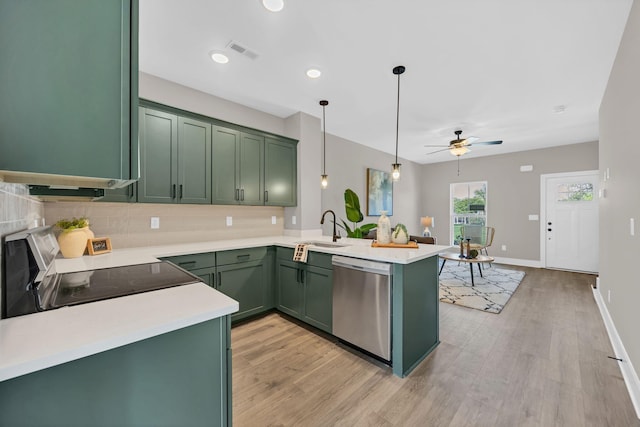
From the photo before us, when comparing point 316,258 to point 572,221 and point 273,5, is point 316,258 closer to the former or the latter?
point 273,5

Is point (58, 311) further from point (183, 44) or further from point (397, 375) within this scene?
point (183, 44)

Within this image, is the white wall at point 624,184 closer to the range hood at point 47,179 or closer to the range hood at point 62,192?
the range hood at point 47,179

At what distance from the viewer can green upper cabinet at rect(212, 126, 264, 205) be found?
3043 millimetres

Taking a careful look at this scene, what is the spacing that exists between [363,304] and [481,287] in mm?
3153

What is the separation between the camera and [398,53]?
8.17 ft

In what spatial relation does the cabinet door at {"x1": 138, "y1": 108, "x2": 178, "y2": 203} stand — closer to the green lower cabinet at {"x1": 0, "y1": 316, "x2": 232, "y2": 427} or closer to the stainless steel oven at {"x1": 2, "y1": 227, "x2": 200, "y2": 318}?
the stainless steel oven at {"x1": 2, "y1": 227, "x2": 200, "y2": 318}

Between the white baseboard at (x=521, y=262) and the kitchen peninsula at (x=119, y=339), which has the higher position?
the kitchen peninsula at (x=119, y=339)

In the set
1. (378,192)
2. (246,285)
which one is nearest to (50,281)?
(246,285)

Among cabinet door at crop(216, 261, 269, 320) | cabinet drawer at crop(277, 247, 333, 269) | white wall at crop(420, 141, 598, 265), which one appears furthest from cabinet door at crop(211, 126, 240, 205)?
white wall at crop(420, 141, 598, 265)

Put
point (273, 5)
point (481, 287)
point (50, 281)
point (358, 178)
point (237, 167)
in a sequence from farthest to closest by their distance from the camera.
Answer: point (358, 178)
point (481, 287)
point (237, 167)
point (273, 5)
point (50, 281)

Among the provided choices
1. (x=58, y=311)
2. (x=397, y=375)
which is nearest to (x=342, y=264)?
(x=397, y=375)

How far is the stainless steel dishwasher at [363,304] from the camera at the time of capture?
211 centimetres

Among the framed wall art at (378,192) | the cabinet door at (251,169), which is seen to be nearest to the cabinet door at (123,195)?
the cabinet door at (251,169)

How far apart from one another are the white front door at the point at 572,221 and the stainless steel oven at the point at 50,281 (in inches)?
285
